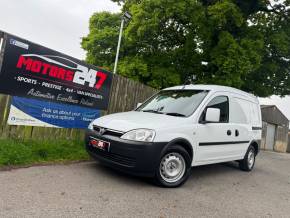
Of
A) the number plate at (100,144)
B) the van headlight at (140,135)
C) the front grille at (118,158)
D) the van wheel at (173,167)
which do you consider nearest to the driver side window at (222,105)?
the van wheel at (173,167)

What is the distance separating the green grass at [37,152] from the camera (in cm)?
524

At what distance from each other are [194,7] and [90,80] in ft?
35.4

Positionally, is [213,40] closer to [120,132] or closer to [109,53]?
[109,53]

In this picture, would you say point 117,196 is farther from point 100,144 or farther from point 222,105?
point 222,105

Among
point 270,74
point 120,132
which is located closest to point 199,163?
point 120,132

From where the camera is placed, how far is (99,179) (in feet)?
16.2

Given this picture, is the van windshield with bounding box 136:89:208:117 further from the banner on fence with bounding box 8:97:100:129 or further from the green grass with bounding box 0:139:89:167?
the green grass with bounding box 0:139:89:167

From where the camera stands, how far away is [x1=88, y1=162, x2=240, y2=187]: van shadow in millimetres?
5089

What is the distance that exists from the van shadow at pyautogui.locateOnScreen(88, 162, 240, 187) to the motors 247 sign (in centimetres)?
203

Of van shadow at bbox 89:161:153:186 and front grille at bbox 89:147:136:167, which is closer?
front grille at bbox 89:147:136:167

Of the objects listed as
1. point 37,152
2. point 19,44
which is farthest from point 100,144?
point 19,44

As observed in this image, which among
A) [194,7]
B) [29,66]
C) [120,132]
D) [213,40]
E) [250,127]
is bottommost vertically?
[120,132]

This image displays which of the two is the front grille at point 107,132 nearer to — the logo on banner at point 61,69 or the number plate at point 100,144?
the number plate at point 100,144

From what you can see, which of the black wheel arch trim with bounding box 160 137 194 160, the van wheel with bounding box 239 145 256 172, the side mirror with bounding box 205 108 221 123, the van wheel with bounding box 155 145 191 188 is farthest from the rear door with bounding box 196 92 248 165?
the van wheel with bounding box 239 145 256 172
